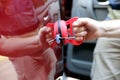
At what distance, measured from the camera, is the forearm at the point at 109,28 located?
1.10 m

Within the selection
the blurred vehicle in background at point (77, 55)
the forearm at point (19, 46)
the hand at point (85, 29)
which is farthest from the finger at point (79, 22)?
the blurred vehicle in background at point (77, 55)

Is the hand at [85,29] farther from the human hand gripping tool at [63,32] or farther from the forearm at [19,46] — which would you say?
the forearm at [19,46]

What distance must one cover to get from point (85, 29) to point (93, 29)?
0.18 feet

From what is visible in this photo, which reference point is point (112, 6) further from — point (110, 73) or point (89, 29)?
point (89, 29)

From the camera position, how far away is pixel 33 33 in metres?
0.89

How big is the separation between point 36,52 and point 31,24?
0.11m

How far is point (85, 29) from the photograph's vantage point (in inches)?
37.7

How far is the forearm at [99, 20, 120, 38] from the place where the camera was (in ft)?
3.61

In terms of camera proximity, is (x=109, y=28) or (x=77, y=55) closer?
(x=109, y=28)

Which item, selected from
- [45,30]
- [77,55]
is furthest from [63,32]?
[77,55]

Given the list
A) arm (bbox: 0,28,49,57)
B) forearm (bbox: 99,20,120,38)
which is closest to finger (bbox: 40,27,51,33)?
arm (bbox: 0,28,49,57)

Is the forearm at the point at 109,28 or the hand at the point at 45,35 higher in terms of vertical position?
the hand at the point at 45,35

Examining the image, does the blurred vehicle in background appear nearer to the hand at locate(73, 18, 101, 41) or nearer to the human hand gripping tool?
the hand at locate(73, 18, 101, 41)

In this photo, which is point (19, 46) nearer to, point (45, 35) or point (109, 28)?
point (45, 35)
